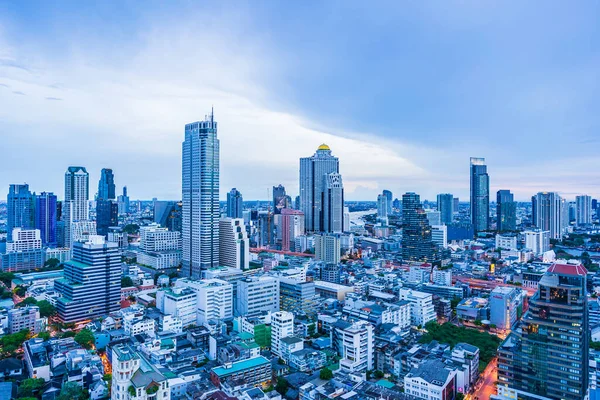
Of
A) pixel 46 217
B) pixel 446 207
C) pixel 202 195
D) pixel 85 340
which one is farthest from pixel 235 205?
pixel 85 340

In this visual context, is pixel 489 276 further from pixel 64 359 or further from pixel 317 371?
pixel 64 359

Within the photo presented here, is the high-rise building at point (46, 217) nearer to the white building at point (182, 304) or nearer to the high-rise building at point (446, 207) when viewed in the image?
the white building at point (182, 304)

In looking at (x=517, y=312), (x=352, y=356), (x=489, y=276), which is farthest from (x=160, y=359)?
(x=489, y=276)

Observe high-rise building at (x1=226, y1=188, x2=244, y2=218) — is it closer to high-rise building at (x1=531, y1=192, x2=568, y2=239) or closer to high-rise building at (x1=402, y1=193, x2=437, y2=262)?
high-rise building at (x1=402, y1=193, x2=437, y2=262)

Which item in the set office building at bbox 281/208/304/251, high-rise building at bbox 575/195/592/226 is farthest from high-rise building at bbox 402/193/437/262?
high-rise building at bbox 575/195/592/226

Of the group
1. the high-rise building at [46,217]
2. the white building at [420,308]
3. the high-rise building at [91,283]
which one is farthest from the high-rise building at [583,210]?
the high-rise building at [46,217]
